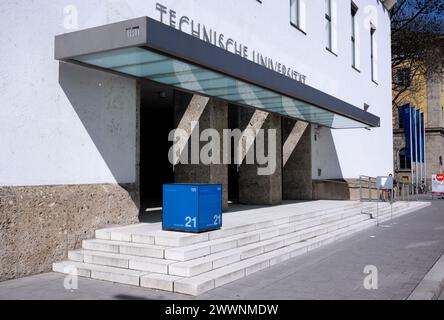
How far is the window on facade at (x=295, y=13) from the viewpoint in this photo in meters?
17.4

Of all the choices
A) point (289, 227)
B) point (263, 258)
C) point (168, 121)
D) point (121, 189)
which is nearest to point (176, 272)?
point (263, 258)

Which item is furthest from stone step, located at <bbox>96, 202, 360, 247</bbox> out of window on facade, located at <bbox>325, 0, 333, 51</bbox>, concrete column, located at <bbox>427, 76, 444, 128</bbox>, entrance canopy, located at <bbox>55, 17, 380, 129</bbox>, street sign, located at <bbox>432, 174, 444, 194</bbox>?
concrete column, located at <bbox>427, 76, 444, 128</bbox>

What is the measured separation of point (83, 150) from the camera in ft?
27.9

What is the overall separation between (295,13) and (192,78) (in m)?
9.41

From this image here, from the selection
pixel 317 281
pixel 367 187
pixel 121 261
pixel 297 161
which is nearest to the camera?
pixel 317 281

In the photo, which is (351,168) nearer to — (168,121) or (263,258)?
(168,121)

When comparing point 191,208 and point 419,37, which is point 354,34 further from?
point 191,208

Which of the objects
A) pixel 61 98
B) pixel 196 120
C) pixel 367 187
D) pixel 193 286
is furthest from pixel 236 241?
pixel 367 187

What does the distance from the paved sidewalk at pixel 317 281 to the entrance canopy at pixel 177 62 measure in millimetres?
3601

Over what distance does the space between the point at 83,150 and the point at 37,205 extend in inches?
57.8

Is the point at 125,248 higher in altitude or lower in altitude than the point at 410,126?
lower

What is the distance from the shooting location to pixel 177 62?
8375 millimetres

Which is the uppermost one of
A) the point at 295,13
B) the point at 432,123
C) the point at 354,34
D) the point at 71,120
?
the point at 354,34

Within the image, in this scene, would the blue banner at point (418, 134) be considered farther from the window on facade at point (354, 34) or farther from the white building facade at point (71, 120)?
the white building facade at point (71, 120)
